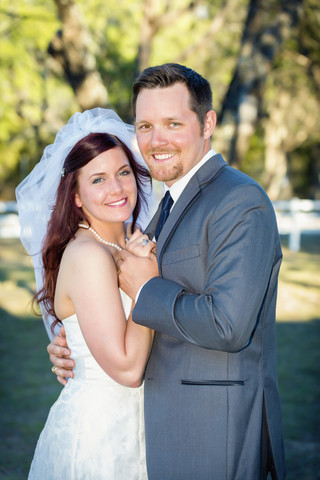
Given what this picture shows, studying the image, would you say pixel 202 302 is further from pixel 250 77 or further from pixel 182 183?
pixel 250 77

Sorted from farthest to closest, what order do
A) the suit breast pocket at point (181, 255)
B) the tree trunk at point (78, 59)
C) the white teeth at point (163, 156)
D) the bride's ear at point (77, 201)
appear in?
the tree trunk at point (78, 59) → the bride's ear at point (77, 201) → the white teeth at point (163, 156) → the suit breast pocket at point (181, 255)

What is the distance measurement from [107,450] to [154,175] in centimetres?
138

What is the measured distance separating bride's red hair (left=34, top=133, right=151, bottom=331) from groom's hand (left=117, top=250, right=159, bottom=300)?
1.95ft

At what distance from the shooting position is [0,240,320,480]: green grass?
4.78 meters

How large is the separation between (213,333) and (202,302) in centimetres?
12

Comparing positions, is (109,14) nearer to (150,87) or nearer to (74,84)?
(74,84)

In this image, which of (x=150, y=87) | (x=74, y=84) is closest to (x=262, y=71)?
(x=74, y=84)

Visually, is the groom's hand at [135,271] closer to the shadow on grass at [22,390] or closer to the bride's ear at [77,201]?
the bride's ear at [77,201]

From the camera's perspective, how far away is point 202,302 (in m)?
2.05

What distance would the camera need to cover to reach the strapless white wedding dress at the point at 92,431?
9.00 feet

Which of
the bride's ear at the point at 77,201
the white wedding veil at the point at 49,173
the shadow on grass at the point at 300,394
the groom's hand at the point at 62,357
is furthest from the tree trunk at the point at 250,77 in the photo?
the groom's hand at the point at 62,357

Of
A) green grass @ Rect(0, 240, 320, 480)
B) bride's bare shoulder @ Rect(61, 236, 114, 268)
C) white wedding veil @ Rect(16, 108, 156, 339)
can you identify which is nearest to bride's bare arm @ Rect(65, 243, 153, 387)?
bride's bare shoulder @ Rect(61, 236, 114, 268)

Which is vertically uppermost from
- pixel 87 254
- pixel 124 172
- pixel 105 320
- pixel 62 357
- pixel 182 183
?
pixel 124 172

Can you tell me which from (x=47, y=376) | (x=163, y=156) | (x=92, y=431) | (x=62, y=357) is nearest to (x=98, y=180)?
(x=163, y=156)
